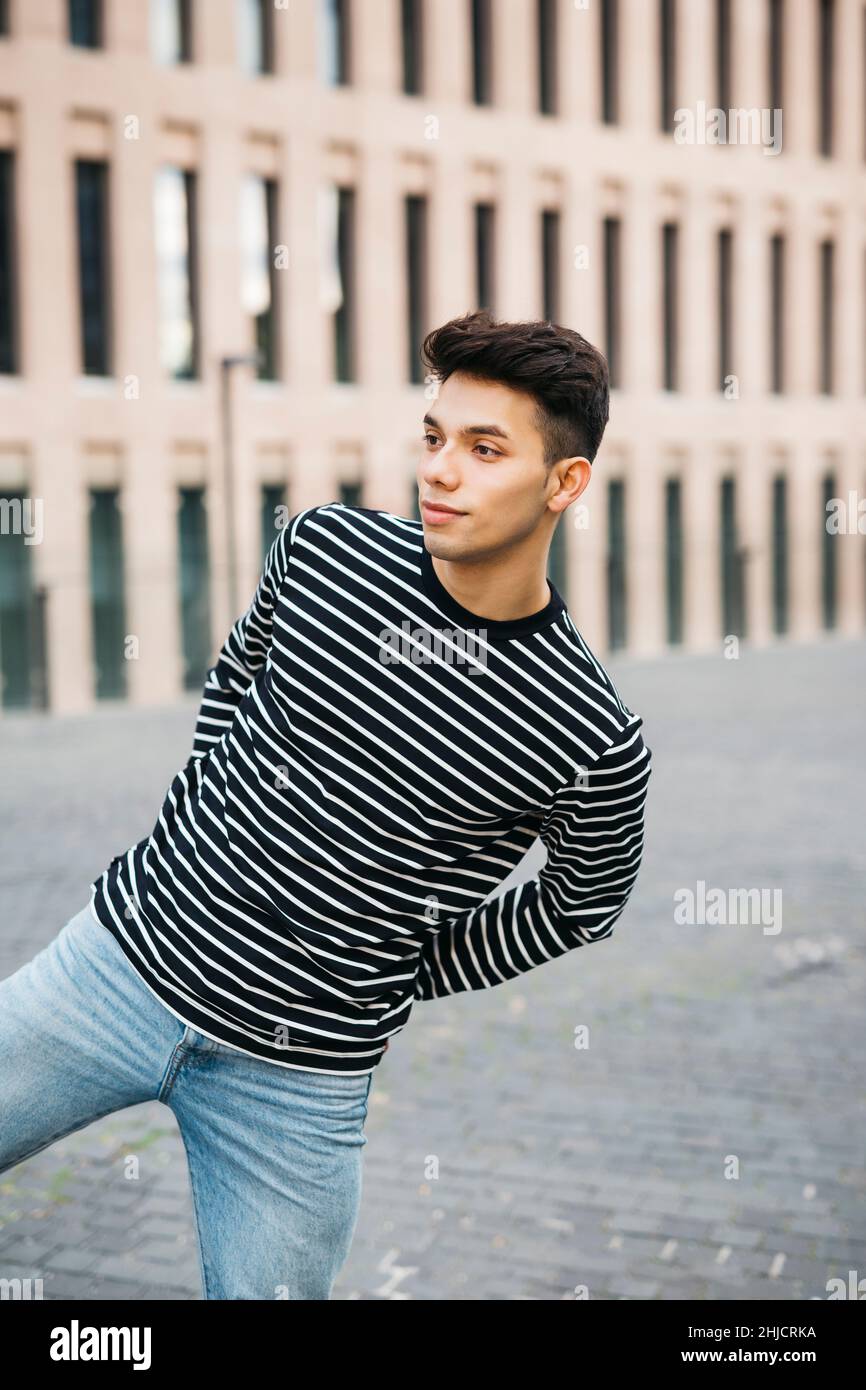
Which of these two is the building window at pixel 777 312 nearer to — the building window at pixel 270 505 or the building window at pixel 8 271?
the building window at pixel 270 505

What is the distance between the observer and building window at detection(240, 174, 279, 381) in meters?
23.7

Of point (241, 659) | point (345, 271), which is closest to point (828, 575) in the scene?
point (345, 271)

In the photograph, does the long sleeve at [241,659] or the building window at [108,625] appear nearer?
the long sleeve at [241,659]

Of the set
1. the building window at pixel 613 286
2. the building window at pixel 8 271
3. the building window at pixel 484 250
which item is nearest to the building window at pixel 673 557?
the building window at pixel 613 286

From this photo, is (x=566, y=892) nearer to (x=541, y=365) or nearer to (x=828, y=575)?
(x=541, y=365)

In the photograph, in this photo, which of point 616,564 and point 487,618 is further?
point 616,564

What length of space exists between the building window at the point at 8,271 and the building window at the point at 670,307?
1274 centimetres

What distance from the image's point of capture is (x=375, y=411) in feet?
82.4

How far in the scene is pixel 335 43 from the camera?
24.8 metres

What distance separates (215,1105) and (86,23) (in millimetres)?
22240

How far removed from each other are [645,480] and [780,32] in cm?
923

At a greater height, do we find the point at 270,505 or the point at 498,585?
the point at 498,585

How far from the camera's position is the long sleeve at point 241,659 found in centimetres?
266

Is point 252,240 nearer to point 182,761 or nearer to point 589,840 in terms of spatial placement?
point 182,761
